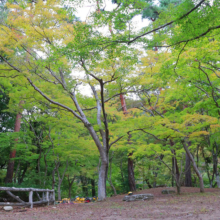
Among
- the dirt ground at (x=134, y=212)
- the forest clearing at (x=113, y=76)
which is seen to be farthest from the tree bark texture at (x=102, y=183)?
the dirt ground at (x=134, y=212)

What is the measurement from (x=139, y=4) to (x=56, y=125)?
7.34 metres

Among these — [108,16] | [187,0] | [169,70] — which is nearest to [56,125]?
[169,70]

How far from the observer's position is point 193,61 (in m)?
7.03

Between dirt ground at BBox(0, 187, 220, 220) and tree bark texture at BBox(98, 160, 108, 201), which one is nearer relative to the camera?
dirt ground at BBox(0, 187, 220, 220)

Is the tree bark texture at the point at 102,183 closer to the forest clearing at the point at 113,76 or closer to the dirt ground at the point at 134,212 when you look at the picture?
the forest clearing at the point at 113,76

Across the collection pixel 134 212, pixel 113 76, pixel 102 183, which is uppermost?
pixel 113 76

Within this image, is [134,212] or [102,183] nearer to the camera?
[134,212]

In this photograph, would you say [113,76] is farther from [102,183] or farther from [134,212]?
[134,212]

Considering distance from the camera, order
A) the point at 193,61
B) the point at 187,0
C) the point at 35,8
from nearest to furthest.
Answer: the point at 187,0 < the point at 193,61 < the point at 35,8

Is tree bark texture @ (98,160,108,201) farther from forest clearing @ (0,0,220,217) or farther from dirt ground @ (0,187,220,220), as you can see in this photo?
dirt ground @ (0,187,220,220)

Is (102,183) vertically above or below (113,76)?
below

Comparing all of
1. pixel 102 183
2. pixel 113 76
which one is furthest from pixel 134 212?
pixel 113 76

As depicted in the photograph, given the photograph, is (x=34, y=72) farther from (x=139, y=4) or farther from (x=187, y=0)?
(x=187, y=0)

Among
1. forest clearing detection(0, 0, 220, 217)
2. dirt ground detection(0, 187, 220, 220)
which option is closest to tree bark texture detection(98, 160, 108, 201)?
forest clearing detection(0, 0, 220, 217)
